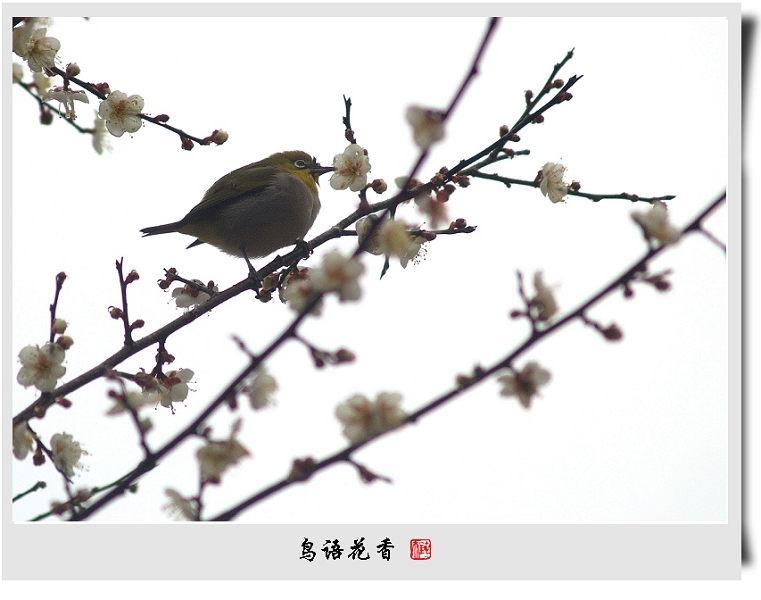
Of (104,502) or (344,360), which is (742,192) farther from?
(104,502)

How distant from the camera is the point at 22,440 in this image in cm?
193

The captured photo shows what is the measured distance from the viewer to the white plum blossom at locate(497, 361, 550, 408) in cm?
131

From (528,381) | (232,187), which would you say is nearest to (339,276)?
(528,381)

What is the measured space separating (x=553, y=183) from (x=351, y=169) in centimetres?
66

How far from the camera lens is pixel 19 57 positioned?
2449 mm

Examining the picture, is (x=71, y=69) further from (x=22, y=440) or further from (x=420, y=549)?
(x=420, y=549)

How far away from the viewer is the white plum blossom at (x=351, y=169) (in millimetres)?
2334

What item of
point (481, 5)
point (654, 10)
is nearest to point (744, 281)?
point (654, 10)

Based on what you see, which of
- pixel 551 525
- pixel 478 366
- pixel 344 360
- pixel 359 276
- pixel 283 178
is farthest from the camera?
pixel 283 178

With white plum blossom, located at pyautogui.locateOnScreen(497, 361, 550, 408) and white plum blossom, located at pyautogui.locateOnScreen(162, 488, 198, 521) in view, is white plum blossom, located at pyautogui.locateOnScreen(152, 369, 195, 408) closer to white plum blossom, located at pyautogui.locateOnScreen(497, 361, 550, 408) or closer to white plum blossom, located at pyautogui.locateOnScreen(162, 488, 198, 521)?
white plum blossom, located at pyautogui.locateOnScreen(162, 488, 198, 521)

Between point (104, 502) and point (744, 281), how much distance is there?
191cm

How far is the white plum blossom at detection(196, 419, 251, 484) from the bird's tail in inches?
84.6

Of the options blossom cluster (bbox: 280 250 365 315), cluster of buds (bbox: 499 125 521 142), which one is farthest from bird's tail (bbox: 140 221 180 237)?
blossom cluster (bbox: 280 250 365 315)

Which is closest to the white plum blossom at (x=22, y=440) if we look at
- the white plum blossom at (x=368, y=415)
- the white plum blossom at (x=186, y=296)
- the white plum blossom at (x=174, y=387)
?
the white plum blossom at (x=174, y=387)
